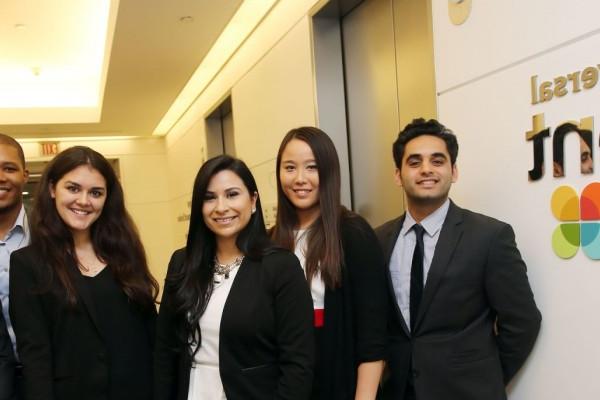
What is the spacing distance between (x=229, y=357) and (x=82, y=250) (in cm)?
94

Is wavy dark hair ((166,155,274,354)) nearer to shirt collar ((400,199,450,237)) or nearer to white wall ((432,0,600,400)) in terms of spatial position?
shirt collar ((400,199,450,237))

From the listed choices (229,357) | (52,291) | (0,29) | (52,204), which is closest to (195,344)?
(229,357)

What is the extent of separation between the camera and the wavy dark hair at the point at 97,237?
2045 millimetres

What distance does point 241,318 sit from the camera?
1759mm

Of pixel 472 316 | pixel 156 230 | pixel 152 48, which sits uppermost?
pixel 152 48

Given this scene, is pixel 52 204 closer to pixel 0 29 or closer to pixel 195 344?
pixel 195 344

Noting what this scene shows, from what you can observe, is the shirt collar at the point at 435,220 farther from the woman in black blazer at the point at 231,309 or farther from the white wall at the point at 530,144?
the woman in black blazer at the point at 231,309

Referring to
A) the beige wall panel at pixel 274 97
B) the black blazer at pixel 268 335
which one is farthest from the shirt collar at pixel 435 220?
the beige wall panel at pixel 274 97

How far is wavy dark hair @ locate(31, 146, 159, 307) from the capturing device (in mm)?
2045

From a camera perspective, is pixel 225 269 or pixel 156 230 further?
pixel 156 230

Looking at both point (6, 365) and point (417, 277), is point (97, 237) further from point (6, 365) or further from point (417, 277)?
point (417, 277)

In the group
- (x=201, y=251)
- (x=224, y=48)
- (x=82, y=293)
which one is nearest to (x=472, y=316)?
(x=201, y=251)

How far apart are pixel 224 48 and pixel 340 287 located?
14.9 feet

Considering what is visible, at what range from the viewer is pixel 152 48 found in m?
5.16
